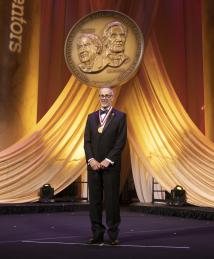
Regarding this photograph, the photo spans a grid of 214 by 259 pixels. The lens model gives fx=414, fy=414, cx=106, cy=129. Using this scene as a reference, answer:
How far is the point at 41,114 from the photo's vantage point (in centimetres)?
539

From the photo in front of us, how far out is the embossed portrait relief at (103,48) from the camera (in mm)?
5156

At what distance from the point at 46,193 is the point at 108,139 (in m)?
2.49

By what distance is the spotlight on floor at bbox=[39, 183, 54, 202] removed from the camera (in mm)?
4922

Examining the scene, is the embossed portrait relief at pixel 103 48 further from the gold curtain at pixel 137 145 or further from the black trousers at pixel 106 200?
the black trousers at pixel 106 200

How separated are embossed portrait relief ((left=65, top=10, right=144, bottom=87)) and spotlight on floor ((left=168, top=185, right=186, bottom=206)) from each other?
4.78 feet

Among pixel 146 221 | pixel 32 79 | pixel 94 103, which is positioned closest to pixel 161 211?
pixel 146 221

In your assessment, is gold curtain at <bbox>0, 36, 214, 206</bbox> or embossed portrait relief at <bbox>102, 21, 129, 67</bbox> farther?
embossed portrait relief at <bbox>102, 21, 129, 67</bbox>

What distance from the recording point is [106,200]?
261 cm

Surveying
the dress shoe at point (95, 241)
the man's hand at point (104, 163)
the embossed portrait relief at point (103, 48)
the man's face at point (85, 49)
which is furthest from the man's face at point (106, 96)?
the man's face at point (85, 49)

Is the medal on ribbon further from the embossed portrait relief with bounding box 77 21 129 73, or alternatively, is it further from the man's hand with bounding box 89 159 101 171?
the embossed portrait relief with bounding box 77 21 129 73

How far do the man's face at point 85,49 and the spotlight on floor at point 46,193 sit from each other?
1665mm

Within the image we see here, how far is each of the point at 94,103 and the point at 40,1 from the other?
5.33 feet

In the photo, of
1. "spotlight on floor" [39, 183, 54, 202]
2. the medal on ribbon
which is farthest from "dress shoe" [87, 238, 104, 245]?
"spotlight on floor" [39, 183, 54, 202]

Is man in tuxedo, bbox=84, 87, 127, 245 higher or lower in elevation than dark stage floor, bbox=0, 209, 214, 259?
higher
